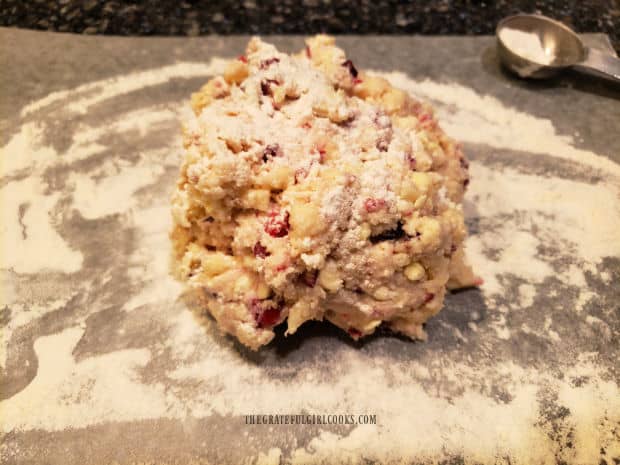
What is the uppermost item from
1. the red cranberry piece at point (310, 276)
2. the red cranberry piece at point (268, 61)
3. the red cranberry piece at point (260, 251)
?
the red cranberry piece at point (268, 61)

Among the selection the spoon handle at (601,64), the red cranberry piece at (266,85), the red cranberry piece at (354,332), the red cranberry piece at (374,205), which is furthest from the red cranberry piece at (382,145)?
the spoon handle at (601,64)

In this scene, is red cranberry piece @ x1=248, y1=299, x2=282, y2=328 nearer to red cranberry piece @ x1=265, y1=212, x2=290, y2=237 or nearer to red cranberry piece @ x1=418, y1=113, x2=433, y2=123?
red cranberry piece @ x1=265, y1=212, x2=290, y2=237

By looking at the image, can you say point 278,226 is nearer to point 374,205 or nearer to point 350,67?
point 374,205

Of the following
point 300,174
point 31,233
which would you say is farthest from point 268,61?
point 31,233

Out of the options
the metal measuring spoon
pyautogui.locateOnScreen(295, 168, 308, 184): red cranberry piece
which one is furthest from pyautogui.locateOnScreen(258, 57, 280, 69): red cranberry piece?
the metal measuring spoon

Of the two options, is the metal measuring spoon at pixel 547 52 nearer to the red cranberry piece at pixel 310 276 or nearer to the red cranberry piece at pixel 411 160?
the red cranberry piece at pixel 411 160

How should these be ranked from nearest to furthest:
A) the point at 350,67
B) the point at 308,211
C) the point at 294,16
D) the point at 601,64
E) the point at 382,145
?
the point at 308,211
the point at 382,145
the point at 350,67
the point at 601,64
the point at 294,16

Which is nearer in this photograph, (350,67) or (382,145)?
(382,145)

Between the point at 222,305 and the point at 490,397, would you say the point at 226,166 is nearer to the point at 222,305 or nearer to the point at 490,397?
the point at 222,305
